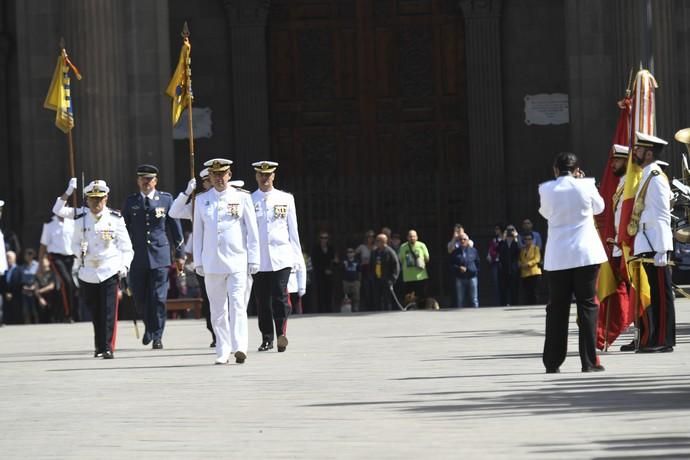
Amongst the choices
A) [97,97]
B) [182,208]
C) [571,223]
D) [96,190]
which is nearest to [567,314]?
[571,223]

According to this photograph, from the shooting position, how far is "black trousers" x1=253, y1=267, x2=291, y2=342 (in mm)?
17312

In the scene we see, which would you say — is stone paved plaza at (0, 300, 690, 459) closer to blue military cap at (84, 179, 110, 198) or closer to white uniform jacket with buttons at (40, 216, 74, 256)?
blue military cap at (84, 179, 110, 198)

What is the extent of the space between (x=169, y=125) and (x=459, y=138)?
7.09m

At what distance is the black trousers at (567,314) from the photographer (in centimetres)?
1327

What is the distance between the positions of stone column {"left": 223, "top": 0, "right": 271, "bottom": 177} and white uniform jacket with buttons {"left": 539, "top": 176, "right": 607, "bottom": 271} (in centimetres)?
1982

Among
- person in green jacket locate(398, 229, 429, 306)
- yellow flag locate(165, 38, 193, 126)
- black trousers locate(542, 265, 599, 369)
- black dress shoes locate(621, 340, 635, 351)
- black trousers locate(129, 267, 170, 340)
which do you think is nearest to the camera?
black trousers locate(542, 265, 599, 369)

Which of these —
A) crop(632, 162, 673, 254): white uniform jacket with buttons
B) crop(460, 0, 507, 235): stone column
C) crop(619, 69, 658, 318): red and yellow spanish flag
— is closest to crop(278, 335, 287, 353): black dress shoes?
crop(619, 69, 658, 318): red and yellow spanish flag

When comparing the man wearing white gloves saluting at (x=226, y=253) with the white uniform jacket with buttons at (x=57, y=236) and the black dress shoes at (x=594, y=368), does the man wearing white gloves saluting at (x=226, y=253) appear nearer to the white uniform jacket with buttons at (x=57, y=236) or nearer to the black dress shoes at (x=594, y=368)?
the black dress shoes at (x=594, y=368)

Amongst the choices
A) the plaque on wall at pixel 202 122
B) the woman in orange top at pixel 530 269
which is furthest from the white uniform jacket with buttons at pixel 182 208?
the plaque on wall at pixel 202 122

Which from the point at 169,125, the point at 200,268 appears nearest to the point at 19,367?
the point at 200,268

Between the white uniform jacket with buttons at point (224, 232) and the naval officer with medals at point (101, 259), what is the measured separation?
1.76 meters

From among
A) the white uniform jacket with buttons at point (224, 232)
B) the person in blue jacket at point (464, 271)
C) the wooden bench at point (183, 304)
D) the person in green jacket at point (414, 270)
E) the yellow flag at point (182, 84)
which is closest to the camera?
the white uniform jacket with buttons at point (224, 232)

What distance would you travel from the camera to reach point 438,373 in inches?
545

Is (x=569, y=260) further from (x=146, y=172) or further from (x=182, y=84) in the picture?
(x=182, y=84)
